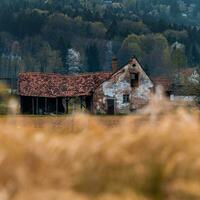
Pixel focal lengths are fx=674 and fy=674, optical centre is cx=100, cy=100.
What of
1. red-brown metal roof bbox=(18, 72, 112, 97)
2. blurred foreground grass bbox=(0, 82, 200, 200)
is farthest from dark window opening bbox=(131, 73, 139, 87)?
blurred foreground grass bbox=(0, 82, 200, 200)

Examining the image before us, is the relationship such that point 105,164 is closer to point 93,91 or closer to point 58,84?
point 93,91

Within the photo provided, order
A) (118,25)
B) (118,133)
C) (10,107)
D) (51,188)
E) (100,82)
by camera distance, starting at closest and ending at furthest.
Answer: (51,188), (118,133), (10,107), (100,82), (118,25)

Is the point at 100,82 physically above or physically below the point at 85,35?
below

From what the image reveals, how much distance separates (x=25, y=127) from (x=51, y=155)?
Result: 33 cm

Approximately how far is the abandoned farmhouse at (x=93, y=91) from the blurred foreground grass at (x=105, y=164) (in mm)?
58034

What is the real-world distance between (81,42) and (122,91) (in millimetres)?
108676

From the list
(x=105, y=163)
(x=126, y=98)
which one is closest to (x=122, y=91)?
(x=126, y=98)

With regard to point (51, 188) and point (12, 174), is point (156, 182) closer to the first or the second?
point (51, 188)

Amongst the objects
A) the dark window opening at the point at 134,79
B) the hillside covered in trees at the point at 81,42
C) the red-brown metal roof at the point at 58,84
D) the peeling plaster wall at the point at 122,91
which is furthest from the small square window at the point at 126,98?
the hillside covered in trees at the point at 81,42

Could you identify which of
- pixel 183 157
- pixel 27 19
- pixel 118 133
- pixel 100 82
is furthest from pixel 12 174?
pixel 27 19

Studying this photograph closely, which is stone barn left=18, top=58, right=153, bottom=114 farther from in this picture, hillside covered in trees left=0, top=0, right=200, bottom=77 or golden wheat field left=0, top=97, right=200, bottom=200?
hillside covered in trees left=0, top=0, right=200, bottom=77

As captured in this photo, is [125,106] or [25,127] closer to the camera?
[25,127]

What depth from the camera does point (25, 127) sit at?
304 cm

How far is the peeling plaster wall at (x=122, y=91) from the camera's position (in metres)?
61.6
